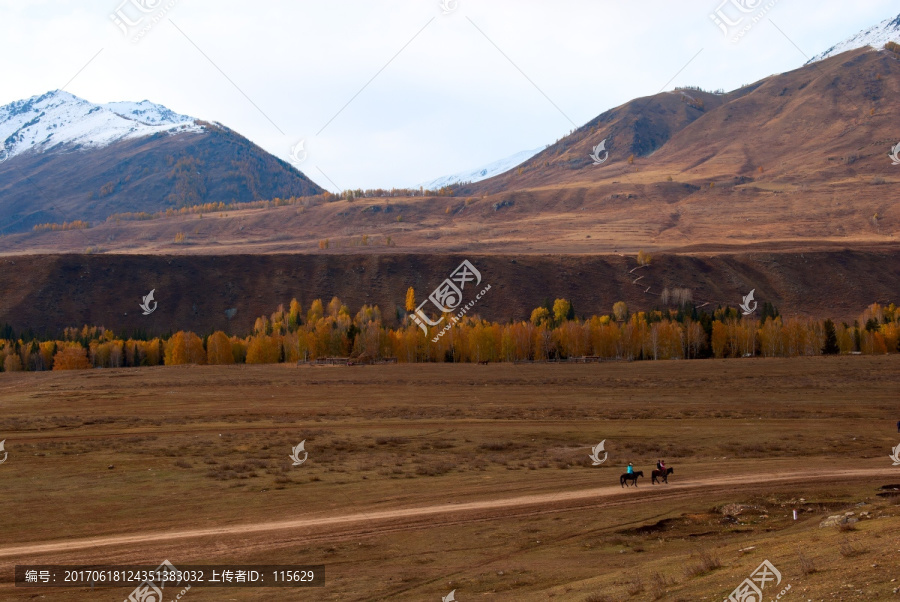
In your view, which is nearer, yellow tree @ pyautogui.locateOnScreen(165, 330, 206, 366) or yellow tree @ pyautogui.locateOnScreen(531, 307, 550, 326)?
yellow tree @ pyautogui.locateOnScreen(165, 330, 206, 366)

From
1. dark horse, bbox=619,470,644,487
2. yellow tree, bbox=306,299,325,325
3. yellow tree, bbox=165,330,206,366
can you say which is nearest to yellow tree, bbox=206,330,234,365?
yellow tree, bbox=165,330,206,366

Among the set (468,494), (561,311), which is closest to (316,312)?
(561,311)

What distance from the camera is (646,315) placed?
145250 millimetres

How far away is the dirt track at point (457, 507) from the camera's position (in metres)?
27.1

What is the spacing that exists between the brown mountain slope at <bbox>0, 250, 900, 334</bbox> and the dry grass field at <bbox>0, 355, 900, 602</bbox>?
103 meters

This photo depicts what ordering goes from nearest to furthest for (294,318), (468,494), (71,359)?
(468,494) → (71,359) → (294,318)

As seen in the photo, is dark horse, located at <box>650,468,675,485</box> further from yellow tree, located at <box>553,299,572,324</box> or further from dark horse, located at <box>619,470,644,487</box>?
yellow tree, located at <box>553,299,572,324</box>

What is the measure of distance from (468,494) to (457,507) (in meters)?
2.53

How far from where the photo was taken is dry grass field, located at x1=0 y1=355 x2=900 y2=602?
22.4 metres

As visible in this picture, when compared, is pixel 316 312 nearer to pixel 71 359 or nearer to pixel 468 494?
pixel 71 359

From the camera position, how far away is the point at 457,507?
105 feet

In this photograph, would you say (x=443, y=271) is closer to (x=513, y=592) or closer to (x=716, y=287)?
(x=716, y=287)

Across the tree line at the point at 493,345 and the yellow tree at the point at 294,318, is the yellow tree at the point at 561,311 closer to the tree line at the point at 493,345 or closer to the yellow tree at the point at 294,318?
the tree line at the point at 493,345

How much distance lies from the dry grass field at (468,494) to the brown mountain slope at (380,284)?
102780mm
